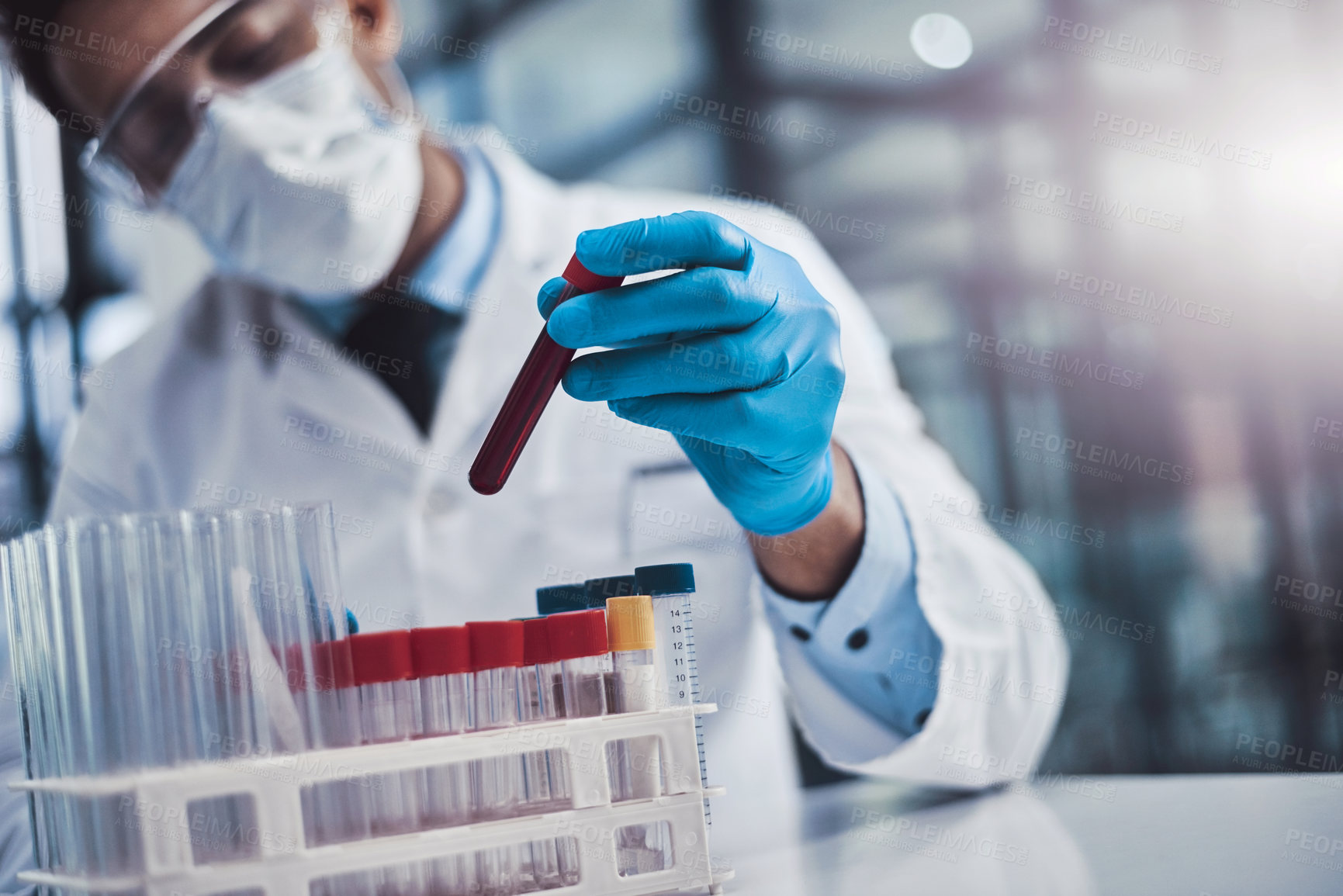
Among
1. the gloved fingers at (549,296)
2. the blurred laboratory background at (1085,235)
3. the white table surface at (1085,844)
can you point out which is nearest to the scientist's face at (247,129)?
the blurred laboratory background at (1085,235)

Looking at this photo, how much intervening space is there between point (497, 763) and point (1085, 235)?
1618 millimetres

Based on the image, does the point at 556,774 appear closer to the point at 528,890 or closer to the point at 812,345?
the point at 528,890

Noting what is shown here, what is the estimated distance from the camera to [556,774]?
72cm

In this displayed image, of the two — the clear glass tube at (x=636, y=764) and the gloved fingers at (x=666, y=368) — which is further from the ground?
the gloved fingers at (x=666, y=368)

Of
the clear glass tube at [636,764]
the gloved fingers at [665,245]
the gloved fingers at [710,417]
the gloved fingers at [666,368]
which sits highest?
the gloved fingers at [665,245]

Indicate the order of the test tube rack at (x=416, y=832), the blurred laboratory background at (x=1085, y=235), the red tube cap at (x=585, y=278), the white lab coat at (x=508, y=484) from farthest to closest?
the blurred laboratory background at (x=1085, y=235) → the white lab coat at (x=508, y=484) → the red tube cap at (x=585, y=278) → the test tube rack at (x=416, y=832)

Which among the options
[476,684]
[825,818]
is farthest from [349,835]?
[825,818]

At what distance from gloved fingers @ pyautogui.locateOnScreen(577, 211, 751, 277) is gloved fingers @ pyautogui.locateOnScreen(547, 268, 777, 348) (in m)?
0.02

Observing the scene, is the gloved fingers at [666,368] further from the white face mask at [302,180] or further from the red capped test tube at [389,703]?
the white face mask at [302,180]

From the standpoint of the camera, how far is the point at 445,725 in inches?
27.6

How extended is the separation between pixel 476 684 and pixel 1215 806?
0.83m

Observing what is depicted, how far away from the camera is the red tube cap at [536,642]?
714 mm

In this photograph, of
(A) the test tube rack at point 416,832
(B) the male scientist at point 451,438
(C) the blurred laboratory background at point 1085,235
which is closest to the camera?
(A) the test tube rack at point 416,832

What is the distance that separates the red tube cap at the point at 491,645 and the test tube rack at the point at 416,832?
0.06 metres
